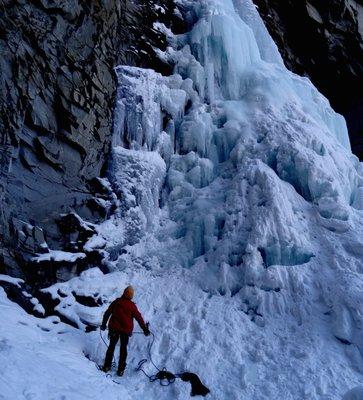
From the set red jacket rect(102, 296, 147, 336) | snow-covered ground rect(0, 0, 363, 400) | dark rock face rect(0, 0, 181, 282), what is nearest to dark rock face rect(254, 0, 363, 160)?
snow-covered ground rect(0, 0, 363, 400)

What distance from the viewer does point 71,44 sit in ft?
33.4

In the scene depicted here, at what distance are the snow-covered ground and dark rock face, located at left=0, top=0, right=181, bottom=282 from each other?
714 millimetres

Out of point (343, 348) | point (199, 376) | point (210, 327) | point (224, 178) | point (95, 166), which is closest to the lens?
point (199, 376)

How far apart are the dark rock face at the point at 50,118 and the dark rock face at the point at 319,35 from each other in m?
10.3

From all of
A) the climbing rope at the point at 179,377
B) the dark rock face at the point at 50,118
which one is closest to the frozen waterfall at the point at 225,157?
the dark rock face at the point at 50,118

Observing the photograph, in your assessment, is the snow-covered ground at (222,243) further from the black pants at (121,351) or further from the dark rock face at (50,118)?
the dark rock face at (50,118)

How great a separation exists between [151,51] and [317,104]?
5919mm

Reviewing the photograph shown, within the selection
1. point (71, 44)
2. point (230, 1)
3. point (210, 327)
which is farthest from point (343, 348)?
point (230, 1)

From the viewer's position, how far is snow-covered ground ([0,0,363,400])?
614 cm

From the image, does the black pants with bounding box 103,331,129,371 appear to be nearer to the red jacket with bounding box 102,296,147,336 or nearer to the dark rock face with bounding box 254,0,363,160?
the red jacket with bounding box 102,296,147,336

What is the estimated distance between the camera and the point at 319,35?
18.8m

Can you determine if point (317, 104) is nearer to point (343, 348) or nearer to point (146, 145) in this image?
point (146, 145)

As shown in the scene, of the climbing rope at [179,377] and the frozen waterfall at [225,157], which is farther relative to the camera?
the frozen waterfall at [225,157]

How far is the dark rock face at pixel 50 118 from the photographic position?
8.10 meters
